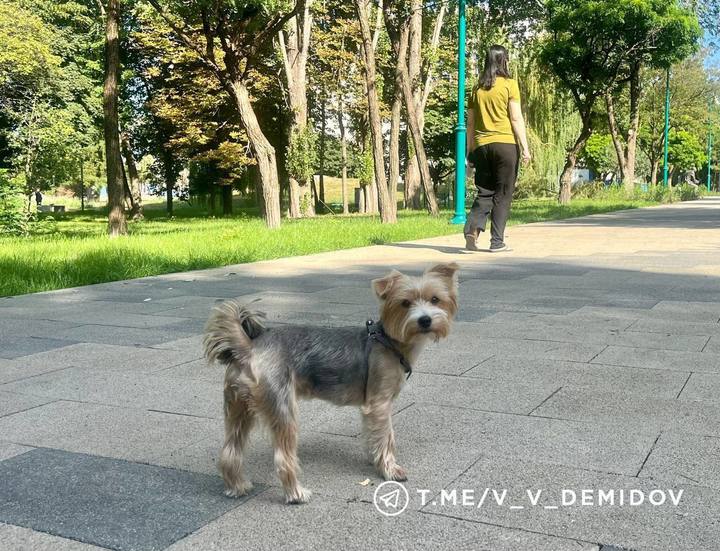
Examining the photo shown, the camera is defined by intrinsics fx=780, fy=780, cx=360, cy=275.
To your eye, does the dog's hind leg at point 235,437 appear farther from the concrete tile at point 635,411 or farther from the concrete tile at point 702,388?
the concrete tile at point 702,388

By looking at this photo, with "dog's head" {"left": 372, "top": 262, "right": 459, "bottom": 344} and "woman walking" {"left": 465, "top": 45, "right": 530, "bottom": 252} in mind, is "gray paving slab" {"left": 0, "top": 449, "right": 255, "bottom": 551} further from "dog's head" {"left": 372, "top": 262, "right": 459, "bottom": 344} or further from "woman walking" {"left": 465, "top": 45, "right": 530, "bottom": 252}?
"woman walking" {"left": 465, "top": 45, "right": 530, "bottom": 252}

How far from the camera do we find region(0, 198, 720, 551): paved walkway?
262 cm

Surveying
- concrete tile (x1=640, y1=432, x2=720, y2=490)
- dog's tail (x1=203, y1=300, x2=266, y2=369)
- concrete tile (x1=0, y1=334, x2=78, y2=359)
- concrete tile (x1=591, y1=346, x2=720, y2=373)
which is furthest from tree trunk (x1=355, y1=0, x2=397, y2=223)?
dog's tail (x1=203, y1=300, x2=266, y2=369)

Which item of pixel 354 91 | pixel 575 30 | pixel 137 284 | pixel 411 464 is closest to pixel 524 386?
pixel 411 464

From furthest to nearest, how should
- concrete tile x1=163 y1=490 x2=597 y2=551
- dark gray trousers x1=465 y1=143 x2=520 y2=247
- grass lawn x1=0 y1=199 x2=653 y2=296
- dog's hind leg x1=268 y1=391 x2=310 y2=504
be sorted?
dark gray trousers x1=465 y1=143 x2=520 y2=247, grass lawn x1=0 y1=199 x2=653 y2=296, dog's hind leg x1=268 y1=391 x2=310 y2=504, concrete tile x1=163 y1=490 x2=597 y2=551

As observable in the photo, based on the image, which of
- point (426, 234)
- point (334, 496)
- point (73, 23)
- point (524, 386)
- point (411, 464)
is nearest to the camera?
point (334, 496)

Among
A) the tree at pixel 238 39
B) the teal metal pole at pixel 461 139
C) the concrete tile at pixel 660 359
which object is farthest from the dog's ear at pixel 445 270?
the teal metal pole at pixel 461 139

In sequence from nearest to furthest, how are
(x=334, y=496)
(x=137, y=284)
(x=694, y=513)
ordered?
1. (x=694, y=513)
2. (x=334, y=496)
3. (x=137, y=284)

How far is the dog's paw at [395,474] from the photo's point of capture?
3027 millimetres

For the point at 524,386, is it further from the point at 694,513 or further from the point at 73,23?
the point at 73,23

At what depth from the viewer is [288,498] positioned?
112 inches

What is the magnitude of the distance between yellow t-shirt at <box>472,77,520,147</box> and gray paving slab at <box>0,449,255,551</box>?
8.51 m

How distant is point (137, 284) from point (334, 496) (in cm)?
691

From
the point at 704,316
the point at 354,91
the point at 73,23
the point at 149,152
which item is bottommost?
the point at 704,316
